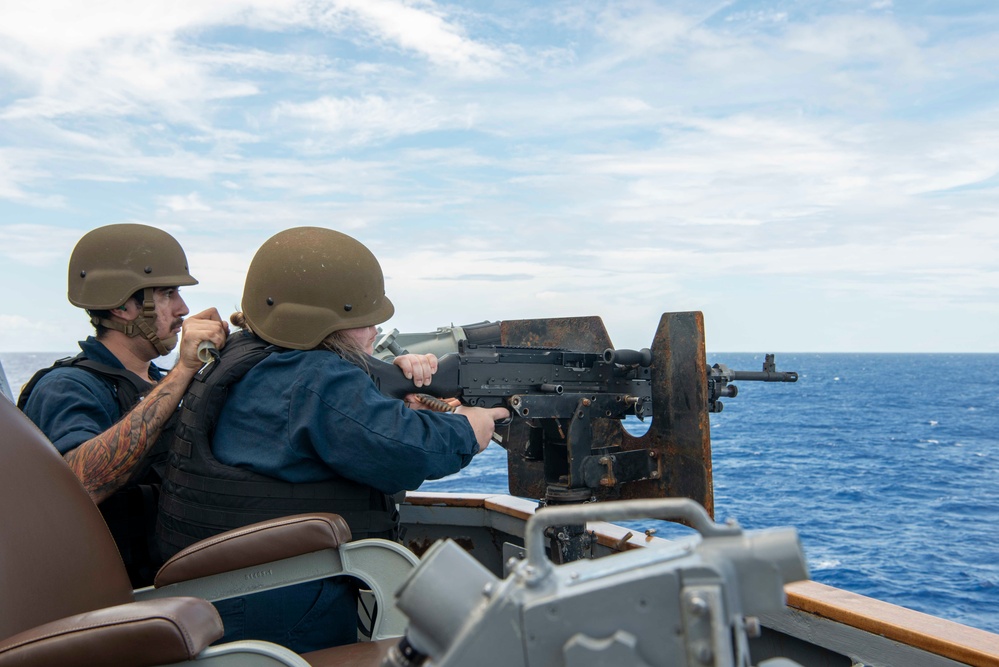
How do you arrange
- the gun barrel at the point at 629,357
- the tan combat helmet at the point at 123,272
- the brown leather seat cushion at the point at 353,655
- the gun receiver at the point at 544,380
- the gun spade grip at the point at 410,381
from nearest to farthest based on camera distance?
the brown leather seat cushion at the point at 353,655, the gun spade grip at the point at 410,381, the tan combat helmet at the point at 123,272, the gun receiver at the point at 544,380, the gun barrel at the point at 629,357

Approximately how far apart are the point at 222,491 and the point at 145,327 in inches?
55.6

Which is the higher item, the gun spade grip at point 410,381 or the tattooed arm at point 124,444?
the gun spade grip at point 410,381

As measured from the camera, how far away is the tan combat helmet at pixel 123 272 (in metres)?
3.94

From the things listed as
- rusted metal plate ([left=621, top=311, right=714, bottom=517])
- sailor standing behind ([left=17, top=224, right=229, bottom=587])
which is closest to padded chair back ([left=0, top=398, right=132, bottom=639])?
sailor standing behind ([left=17, top=224, right=229, bottom=587])

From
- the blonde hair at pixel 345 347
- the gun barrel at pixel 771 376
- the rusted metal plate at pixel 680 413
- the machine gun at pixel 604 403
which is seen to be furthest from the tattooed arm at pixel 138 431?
the gun barrel at pixel 771 376

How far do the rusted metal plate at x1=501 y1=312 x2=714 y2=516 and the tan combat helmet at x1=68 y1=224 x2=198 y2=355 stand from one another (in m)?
2.06

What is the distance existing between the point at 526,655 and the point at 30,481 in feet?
5.53

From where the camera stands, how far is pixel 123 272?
3.99m

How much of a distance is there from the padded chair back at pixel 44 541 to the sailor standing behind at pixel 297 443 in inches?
16.5

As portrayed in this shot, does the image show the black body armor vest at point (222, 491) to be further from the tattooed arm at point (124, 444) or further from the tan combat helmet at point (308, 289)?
the tattooed arm at point (124, 444)

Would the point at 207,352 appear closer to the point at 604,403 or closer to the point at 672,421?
the point at 604,403

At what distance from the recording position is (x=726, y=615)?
1322 millimetres

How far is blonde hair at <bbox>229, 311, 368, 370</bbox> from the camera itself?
10.6 ft

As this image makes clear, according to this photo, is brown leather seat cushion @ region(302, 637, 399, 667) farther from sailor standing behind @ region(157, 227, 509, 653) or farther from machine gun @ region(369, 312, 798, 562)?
machine gun @ region(369, 312, 798, 562)
